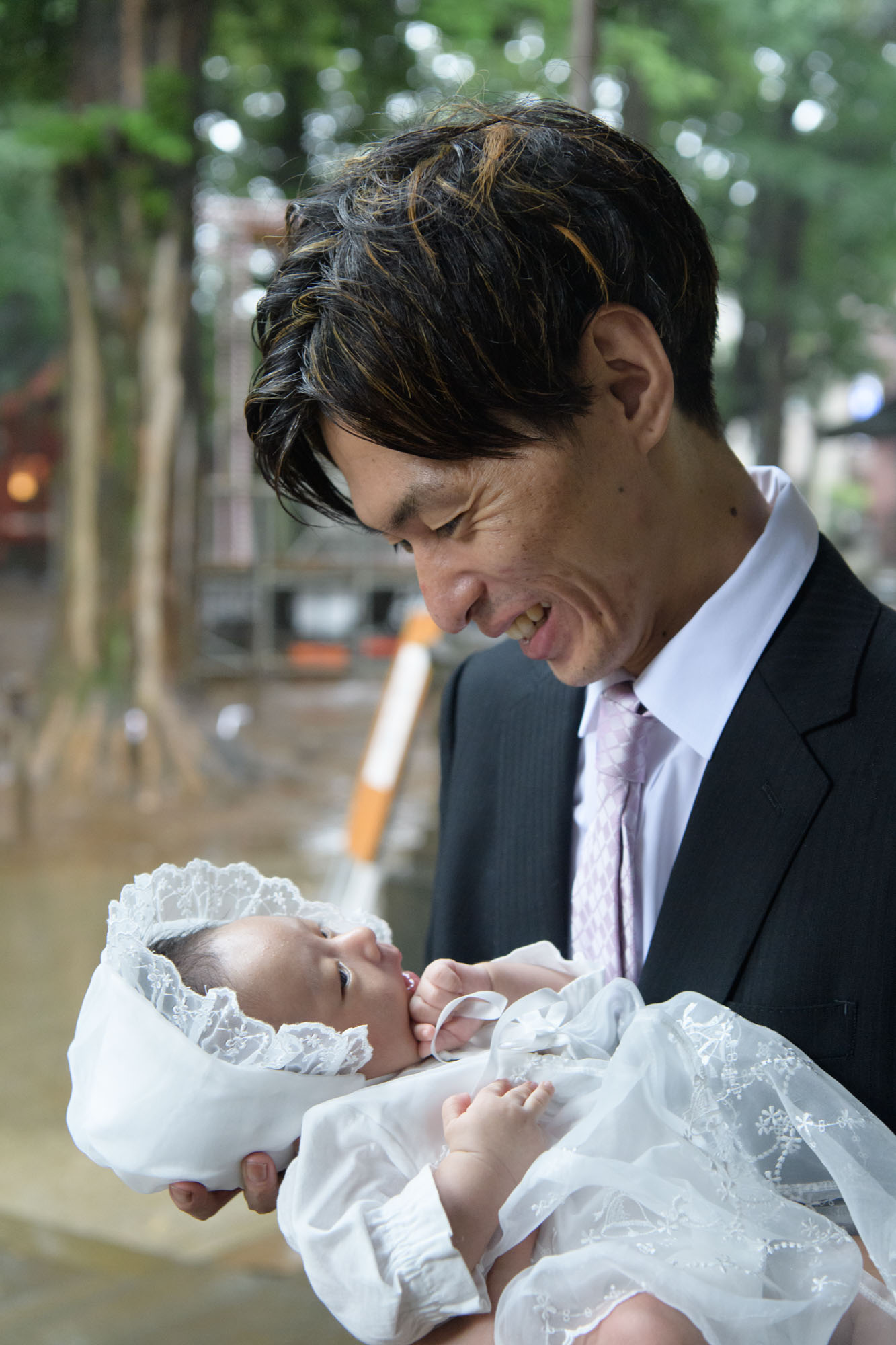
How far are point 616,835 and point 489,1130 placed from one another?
32 cm

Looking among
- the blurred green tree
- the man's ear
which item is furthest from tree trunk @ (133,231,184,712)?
the man's ear

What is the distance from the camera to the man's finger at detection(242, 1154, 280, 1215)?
3.83 ft

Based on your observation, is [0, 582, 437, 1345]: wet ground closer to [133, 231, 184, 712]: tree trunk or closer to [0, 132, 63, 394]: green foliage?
[133, 231, 184, 712]: tree trunk

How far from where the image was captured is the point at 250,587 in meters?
5.70

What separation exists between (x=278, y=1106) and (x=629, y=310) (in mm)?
860

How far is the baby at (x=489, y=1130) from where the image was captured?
981 millimetres

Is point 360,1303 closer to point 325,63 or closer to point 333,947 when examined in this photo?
point 333,947

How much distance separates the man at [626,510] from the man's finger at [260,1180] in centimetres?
6

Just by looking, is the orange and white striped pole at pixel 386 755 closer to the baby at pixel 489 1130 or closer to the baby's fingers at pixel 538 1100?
the baby at pixel 489 1130

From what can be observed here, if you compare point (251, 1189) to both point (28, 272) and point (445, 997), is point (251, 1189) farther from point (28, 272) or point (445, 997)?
point (28, 272)

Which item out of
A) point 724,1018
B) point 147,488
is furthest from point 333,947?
point 147,488

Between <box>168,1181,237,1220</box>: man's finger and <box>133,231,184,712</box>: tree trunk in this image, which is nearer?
<box>168,1181,237,1220</box>: man's finger

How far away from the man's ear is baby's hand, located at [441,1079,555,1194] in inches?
25.5


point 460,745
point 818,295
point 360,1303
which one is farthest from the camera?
point 818,295
